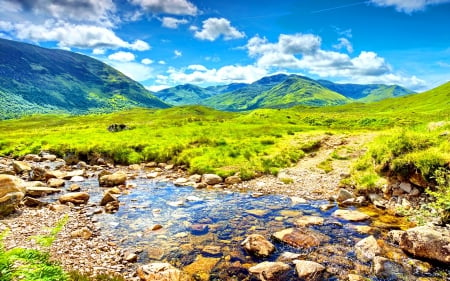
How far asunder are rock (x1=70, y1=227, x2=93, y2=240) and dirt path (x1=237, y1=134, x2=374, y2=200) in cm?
1263

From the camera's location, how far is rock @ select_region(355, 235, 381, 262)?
12.2 meters

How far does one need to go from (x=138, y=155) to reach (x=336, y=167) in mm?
22239

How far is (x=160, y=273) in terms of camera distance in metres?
10.6

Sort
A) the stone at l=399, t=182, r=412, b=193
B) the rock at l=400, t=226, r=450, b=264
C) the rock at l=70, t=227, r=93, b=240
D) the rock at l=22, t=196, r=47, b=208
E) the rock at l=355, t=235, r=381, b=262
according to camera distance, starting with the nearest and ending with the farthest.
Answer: the rock at l=400, t=226, r=450, b=264 → the rock at l=355, t=235, r=381, b=262 → the rock at l=70, t=227, r=93, b=240 → the stone at l=399, t=182, r=412, b=193 → the rock at l=22, t=196, r=47, b=208

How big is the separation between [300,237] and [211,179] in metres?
13.0

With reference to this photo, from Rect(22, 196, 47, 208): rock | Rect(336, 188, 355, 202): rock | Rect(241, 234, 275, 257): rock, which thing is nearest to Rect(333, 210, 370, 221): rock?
Rect(336, 188, 355, 202): rock

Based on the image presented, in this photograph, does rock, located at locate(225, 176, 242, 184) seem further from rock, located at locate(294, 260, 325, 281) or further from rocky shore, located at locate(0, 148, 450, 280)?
rock, located at locate(294, 260, 325, 281)

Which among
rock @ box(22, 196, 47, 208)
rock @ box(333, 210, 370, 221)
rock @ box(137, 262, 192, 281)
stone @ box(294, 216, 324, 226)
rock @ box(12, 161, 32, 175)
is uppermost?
rock @ box(12, 161, 32, 175)

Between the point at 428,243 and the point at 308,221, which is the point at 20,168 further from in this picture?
the point at 428,243

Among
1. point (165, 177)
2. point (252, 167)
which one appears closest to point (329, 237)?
point (252, 167)

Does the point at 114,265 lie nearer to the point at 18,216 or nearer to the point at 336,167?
the point at 18,216

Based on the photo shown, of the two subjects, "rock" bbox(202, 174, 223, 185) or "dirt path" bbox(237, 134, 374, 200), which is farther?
"rock" bbox(202, 174, 223, 185)

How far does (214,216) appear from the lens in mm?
17766

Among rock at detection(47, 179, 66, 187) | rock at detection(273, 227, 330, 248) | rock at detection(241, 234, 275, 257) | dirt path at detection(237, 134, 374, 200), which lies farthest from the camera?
rock at detection(47, 179, 66, 187)
